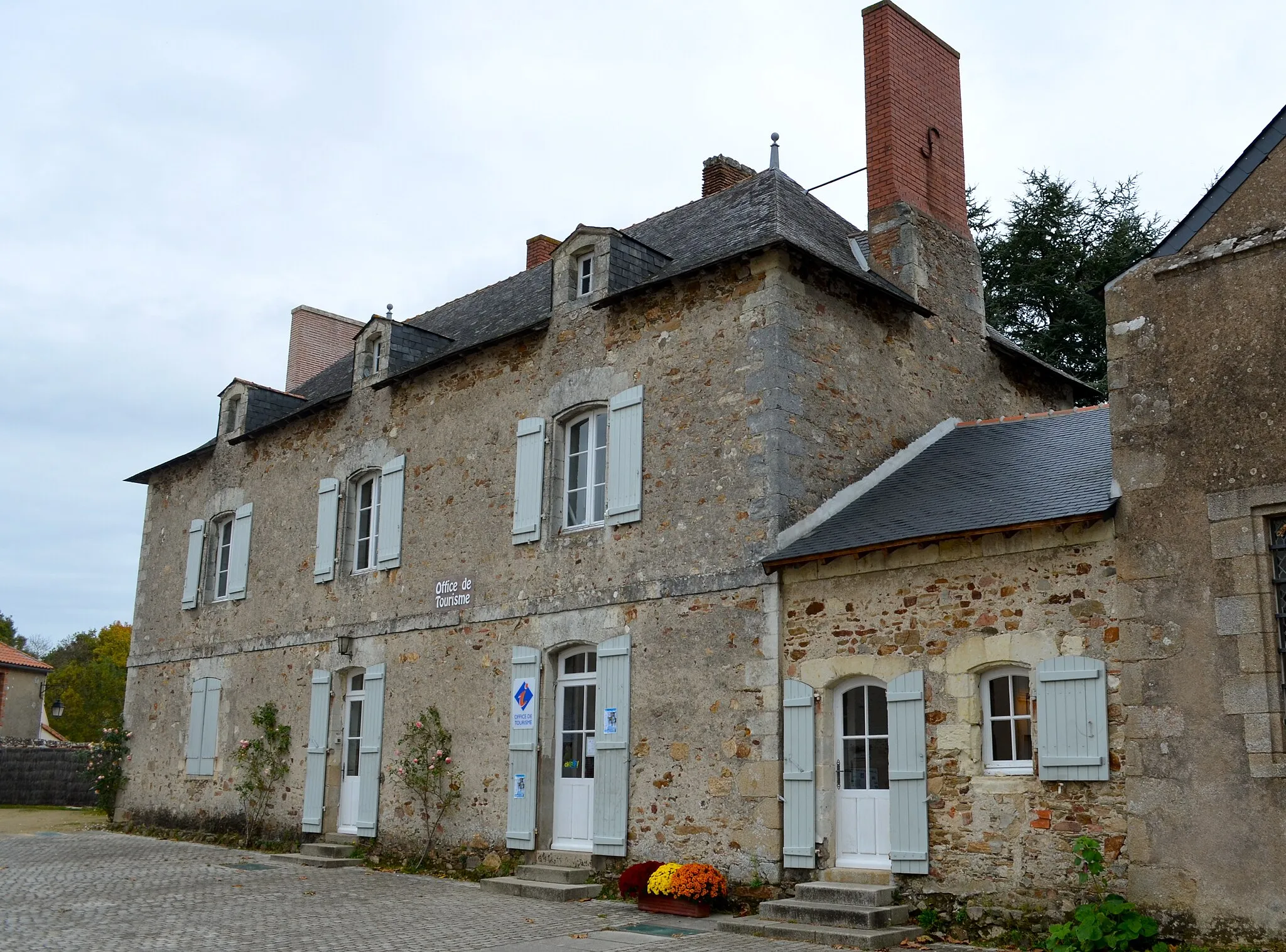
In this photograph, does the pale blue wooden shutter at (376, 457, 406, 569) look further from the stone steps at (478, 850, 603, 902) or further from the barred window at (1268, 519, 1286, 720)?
the barred window at (1268, 519, 1286, 720)

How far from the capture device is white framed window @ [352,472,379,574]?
45.5ft

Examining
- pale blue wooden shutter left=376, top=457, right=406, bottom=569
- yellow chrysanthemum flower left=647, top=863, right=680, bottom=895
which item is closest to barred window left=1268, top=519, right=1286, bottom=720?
yellow chrysanthemum flower left=647, top=863, right=680, bottom=895

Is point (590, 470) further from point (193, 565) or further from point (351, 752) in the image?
point (193, 565)

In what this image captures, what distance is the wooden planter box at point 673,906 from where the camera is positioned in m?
Result: 9.01

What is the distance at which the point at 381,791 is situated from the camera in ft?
41.8

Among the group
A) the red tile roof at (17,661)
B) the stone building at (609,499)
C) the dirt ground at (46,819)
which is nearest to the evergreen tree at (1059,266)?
the stone building at (609,499)

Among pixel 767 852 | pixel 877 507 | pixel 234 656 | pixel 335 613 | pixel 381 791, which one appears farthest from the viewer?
pixel 234 656

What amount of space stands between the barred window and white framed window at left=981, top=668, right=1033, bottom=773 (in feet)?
5.29

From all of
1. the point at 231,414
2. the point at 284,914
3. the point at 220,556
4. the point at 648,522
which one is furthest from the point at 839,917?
the point at 231,414

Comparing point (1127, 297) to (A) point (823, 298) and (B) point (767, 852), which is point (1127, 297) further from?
(B) point (767, 852)

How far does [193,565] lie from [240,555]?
140cm

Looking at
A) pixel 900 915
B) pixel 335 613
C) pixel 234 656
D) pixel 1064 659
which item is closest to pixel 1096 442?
pixel 1064 659

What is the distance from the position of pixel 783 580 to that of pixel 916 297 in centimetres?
364

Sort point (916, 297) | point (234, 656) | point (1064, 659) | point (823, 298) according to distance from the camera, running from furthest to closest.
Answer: point (234, 656) → point (916, 297) → point (823, 298) → point (1064, 659)
